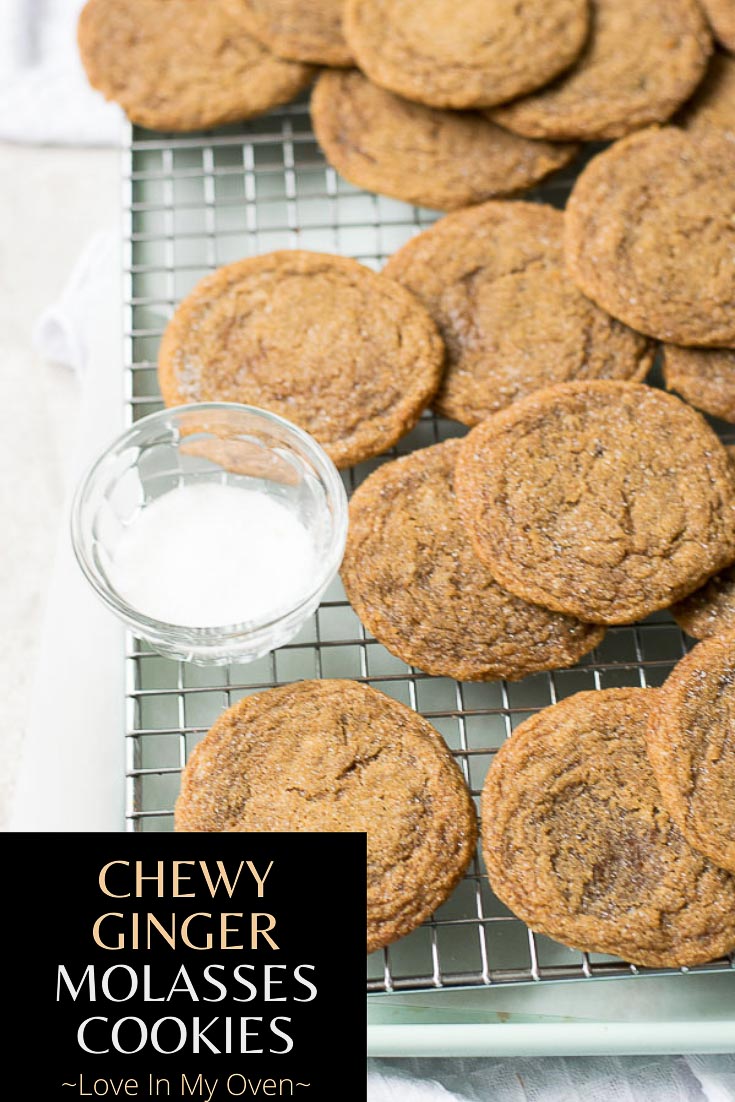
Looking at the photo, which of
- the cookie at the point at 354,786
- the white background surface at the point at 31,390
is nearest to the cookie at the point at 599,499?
the cookie at the point at 354,786

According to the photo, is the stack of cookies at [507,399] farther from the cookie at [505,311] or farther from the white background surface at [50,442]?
the white background surface at [50,442]

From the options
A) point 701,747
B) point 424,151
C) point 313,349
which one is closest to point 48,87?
point 424,151

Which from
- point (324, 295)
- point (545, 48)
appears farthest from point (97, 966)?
point (545, 48)

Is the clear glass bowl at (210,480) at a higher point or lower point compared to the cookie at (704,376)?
lower

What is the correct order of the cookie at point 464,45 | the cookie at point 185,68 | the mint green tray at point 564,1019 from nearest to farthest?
the mint green tray at point 564,1019 → the cookie at point 464,45 → the cookie at point 185,68

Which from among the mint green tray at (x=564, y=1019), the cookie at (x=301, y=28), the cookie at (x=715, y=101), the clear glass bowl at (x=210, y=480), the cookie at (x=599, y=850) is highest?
the cookie at (x=301, y=28)

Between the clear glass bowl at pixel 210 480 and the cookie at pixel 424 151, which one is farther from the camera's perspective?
the cookie at pixel 424 151

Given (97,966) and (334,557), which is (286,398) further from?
(97,966)

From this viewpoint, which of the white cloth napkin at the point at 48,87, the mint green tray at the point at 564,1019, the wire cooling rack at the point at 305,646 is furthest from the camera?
the white cloth napkin at the point at 48,87
